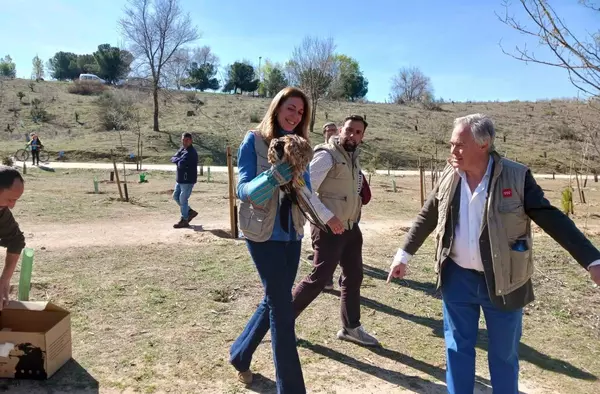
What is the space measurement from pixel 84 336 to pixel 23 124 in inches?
1406

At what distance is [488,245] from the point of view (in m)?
2.37

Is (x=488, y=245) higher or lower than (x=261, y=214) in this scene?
lower

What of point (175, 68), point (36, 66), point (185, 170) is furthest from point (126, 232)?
point (36, 66)

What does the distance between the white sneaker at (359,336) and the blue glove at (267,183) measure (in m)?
1.72

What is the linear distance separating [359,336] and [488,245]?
1621 mm

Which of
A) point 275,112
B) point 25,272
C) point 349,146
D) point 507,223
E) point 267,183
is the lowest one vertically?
point 25,272

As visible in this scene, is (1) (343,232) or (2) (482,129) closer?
(2) (482,129)

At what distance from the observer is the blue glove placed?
2344 mm

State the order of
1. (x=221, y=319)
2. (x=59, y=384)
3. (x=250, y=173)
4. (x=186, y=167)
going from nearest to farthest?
(x=250, y=173)
(x=59, y=384)
(x=221, y=319)
(x=186, y=167)

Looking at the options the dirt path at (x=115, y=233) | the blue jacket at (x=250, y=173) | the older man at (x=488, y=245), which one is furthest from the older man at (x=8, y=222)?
the dirt path at (x=115, y=233)

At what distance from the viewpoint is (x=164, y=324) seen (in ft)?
12.8

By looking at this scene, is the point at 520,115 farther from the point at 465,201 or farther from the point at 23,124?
the point at 465,201

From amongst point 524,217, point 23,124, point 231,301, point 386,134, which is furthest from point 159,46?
point 524,217

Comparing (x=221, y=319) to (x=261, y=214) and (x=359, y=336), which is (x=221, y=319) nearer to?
(x=359, y=336)
